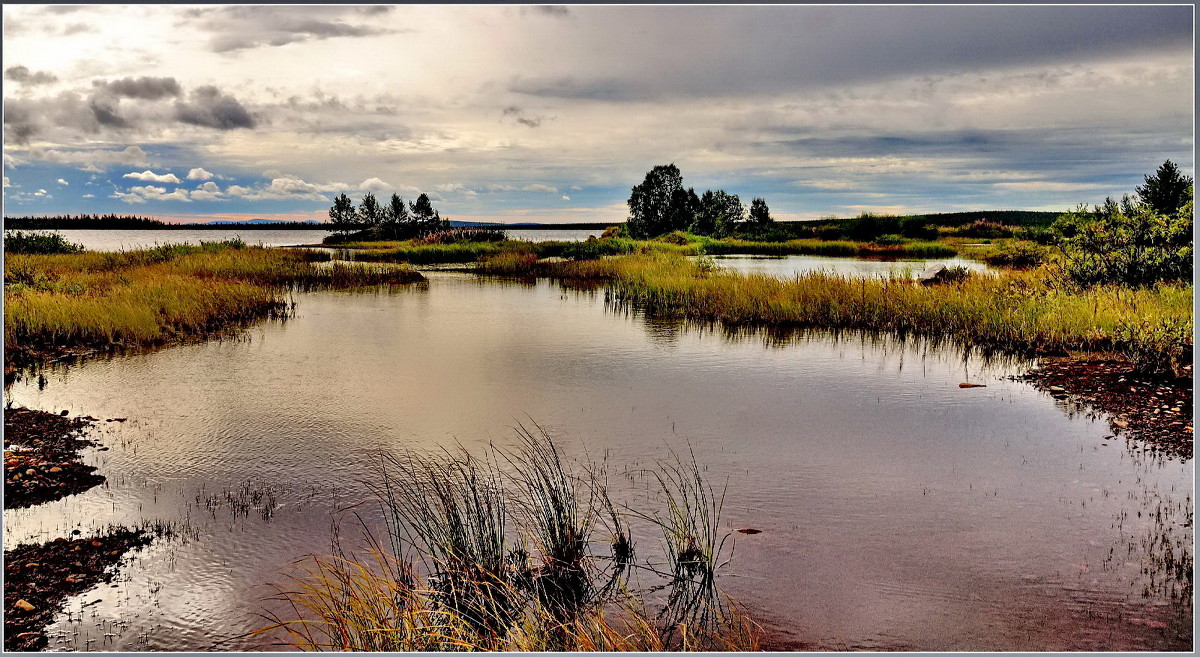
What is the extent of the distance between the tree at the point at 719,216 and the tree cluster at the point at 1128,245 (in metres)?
42.8

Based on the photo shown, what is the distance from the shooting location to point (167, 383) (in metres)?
13.7

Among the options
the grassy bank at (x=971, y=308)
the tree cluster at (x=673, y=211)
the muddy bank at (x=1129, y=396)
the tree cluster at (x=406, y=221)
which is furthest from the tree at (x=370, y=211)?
the muddy bank at (x=1129, y=396)

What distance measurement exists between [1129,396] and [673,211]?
170ft

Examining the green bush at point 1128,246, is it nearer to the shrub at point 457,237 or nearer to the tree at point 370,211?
the shrub at point 457,237

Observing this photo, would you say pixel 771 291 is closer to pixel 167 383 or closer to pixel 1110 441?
pixel 1110 441

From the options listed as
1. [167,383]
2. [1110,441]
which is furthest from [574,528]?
[167,383]

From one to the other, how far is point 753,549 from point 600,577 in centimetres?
150

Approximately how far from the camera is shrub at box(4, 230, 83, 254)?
33.2 m

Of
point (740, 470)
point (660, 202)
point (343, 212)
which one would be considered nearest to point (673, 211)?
point (660, 202)

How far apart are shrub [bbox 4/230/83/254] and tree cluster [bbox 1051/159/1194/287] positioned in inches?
1535

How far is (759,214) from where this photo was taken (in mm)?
63125

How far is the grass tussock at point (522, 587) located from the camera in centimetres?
503

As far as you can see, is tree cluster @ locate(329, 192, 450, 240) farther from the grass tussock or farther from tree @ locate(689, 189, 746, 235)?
the grass tussock

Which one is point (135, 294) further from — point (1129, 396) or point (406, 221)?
point (406, 221)
